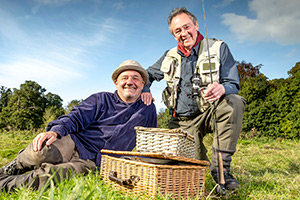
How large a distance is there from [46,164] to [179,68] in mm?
2146

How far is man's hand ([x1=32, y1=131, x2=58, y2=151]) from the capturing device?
2.71 meters

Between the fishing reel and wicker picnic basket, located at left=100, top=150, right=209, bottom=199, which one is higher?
the fishing reel

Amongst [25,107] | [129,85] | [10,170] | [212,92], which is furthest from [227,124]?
[25,107]

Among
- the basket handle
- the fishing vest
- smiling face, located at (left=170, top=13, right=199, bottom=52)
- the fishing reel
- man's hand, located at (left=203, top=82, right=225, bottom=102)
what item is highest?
smiling face, located at (left=170, top=13, right=199, bottom=52)

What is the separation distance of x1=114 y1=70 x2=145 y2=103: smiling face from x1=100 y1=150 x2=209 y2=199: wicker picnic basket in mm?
1088

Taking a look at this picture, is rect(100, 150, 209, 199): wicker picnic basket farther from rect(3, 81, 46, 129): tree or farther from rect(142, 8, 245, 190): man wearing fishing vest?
rect(3, 81, 46, 129): tree

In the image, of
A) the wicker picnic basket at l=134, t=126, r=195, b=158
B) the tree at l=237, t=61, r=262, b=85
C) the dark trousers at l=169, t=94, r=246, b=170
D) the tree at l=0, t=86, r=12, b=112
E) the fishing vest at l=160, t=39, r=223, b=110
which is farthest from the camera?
the tree at l=0, t=86, r=12, b=112

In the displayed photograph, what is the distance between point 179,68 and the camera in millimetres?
3709

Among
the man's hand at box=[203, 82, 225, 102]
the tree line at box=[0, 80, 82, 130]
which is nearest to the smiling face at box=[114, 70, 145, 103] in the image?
the man's hand at box=[203, 82, 225, 102]

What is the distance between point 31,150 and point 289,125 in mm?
13216

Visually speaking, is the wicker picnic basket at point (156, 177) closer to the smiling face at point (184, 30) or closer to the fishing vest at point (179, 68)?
the fishing vest at point (179, 68)

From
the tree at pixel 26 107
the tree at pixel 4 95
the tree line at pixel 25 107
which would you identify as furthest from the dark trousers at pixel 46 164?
the tree at pixel 4 95

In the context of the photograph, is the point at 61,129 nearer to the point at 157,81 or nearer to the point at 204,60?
the point at 157,81

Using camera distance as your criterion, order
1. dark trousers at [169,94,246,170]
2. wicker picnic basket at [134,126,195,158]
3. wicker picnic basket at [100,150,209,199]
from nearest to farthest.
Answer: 1. wicker picnic basket at [100,150,209,199]
2. wicker picnic basket at [134,126,195,158]
3. dark trousers at [169,94,246,170]
